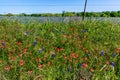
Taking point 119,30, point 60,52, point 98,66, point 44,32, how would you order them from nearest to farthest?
point 98,66, point 60,52, point 44,32, point 119,30

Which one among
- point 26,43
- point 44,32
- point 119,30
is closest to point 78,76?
point 26,43

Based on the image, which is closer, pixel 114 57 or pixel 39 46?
pixel 114 57

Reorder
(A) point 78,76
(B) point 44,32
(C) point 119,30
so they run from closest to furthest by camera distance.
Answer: (A) point 78,76
(B) point 44,32
(C) point 119,30

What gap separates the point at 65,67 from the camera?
592cm

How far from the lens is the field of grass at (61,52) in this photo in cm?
516

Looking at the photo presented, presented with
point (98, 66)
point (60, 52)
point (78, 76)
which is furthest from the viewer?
point (60, 52)

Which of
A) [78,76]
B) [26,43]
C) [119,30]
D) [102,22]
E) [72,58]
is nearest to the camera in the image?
[78,76]

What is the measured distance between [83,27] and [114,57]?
395cm

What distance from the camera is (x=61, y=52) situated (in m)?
7.04

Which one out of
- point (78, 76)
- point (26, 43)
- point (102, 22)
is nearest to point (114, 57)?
point (78, 76)

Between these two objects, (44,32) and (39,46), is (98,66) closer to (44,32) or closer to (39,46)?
(39,46)

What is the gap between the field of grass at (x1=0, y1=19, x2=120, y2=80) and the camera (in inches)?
203

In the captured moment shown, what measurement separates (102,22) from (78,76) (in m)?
6.63

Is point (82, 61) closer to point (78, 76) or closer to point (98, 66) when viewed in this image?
point (98, 66)
